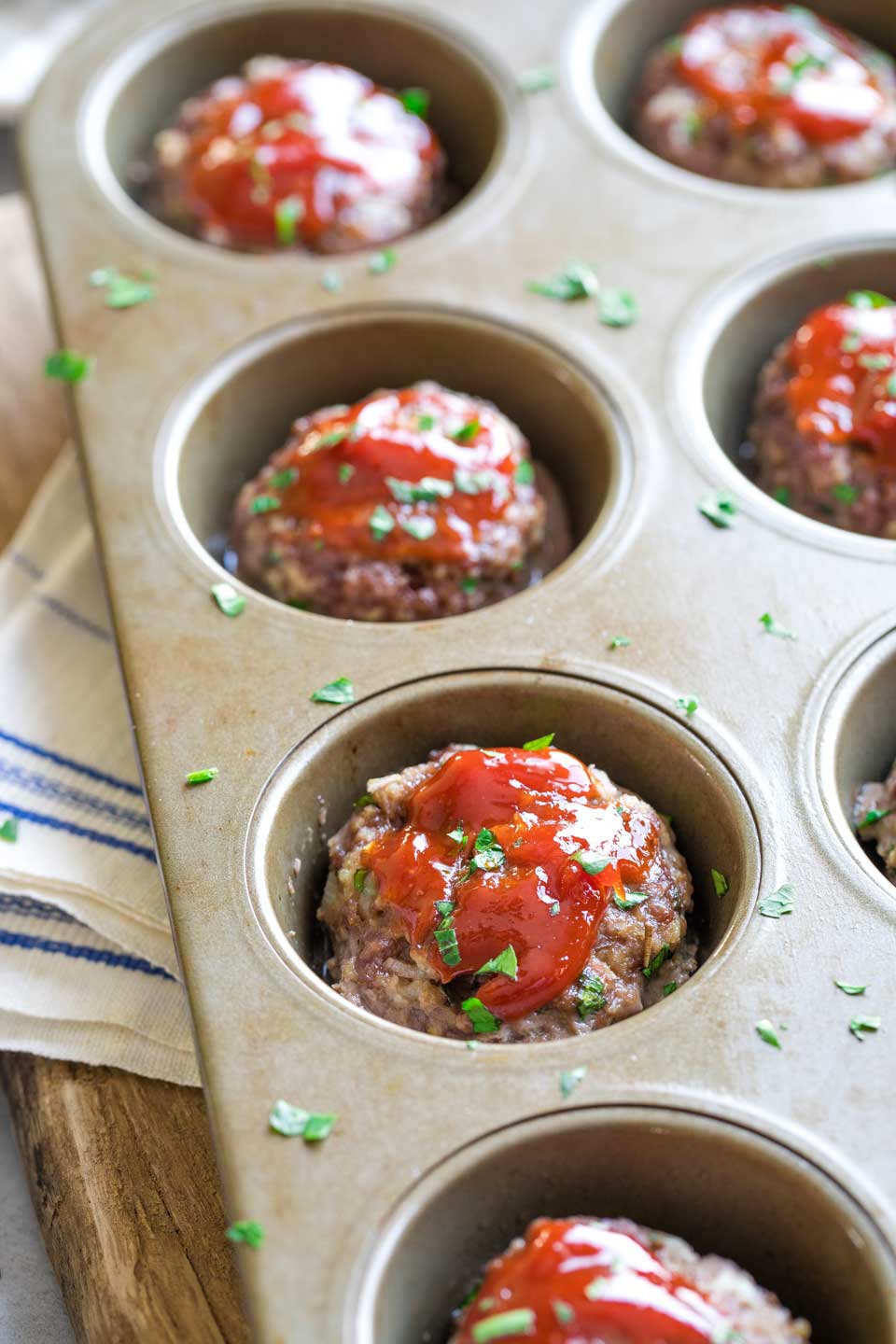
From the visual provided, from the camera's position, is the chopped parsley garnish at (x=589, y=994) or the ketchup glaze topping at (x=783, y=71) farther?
the ketchup glaze topping at (x=783, y=71)

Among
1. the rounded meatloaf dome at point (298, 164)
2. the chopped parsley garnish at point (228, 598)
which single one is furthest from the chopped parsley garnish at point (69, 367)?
the chopped parsley garnish at point (228, 598)

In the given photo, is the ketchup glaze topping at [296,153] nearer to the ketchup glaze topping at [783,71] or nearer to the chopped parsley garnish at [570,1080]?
the ketchup glaze topping at [783,71]

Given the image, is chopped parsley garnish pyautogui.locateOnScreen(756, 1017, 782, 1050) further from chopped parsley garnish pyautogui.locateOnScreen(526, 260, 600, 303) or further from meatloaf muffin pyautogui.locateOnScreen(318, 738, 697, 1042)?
chopped parsley garnish pyautogui.locateOnScreen(526, 260, 600, 303)

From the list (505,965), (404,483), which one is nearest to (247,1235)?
(505,965)

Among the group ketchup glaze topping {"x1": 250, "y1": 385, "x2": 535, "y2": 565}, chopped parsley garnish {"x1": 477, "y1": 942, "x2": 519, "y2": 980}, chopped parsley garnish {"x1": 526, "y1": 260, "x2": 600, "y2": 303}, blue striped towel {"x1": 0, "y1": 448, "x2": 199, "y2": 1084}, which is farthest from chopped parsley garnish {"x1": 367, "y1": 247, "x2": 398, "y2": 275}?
chopped parsley garnish {"x1": 477, "y1": 942, "x2": 519, "y2": 980}

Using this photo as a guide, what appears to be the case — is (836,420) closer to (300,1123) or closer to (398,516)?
(398,516)

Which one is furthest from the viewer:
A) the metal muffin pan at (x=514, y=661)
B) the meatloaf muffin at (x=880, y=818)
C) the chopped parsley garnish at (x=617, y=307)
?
the chopped parsley garnish at (x=617, y=307)

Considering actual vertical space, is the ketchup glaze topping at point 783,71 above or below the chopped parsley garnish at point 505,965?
above
